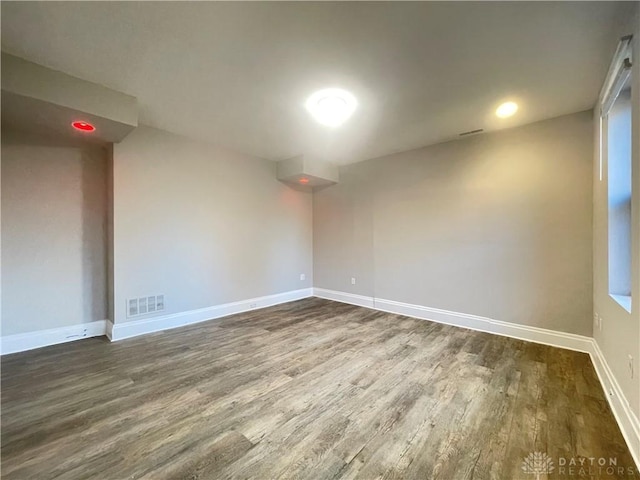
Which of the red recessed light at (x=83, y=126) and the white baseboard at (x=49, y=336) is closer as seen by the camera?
the red recessed light at (x=83, y=126)

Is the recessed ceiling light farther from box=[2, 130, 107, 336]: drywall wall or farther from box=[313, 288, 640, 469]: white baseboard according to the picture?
box=[2, 130, 107, 336]: drywall wall

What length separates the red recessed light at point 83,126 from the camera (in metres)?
2.59

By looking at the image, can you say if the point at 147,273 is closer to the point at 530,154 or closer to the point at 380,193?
the point at 380,193

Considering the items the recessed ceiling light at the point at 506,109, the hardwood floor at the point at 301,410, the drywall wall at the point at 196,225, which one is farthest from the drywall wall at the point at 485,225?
the drywall wall at the point at 196,225

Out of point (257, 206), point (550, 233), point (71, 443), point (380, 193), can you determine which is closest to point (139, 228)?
point (257, 206)

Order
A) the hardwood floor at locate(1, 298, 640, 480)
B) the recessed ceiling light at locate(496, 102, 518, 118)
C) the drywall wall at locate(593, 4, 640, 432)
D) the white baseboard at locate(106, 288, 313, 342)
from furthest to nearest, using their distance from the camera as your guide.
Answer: the white baseboard at locate(106, 288, 313, 342), the recessed ceiling light at locate(496, 102, 518, 118), the drywall wall at locate(593, 4, 640, 432), the hardwood floor at locate(1, 298, 640, 480)

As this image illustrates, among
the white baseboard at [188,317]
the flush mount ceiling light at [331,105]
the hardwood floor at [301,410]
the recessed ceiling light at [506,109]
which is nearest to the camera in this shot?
the hardwood floor at [301,410]

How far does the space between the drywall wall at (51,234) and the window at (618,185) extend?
5.38m

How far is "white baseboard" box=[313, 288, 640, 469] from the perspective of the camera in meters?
1.63

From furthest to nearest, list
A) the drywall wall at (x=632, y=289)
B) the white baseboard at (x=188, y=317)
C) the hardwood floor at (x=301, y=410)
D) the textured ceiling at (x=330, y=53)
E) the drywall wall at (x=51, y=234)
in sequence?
1. the white baseboard at (x=188, y=317)
2. the drywall wall at (x=51, y=234)
3. the textured ceiling at (x=330, y=53)
4. the drywall wall at (x=632, y=289)
5. the hardwood floor at (x=301, y=410)

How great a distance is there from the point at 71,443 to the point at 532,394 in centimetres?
325

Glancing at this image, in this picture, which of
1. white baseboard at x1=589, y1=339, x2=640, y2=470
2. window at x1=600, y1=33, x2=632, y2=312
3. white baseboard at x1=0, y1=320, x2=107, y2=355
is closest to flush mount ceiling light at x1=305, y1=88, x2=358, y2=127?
window at x1=600, y1=33, x2=632, y2=312

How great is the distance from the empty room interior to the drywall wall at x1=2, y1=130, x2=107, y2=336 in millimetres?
21

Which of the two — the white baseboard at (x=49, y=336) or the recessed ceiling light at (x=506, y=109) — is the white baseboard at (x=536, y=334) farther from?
the white baseboard at (x=49, y=336)
